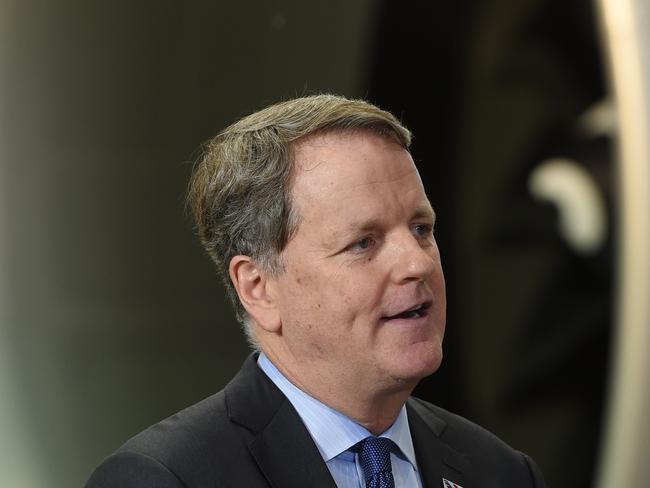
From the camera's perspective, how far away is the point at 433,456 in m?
1.72

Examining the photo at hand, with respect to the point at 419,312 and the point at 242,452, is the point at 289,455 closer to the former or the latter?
the point at 242,452

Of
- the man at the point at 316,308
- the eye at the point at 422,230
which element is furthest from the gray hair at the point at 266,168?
the eye at the point at 422,230

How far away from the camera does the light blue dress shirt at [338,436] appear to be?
1.61 metres

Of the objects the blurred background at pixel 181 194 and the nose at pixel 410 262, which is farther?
the blurred background at pixel 181 194

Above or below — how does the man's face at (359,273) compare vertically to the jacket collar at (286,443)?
above

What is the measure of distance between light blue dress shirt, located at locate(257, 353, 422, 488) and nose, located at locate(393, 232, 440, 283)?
0.68 feet

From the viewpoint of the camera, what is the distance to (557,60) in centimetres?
241

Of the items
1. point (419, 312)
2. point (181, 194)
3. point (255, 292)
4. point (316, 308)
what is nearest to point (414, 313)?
point (419, 312)

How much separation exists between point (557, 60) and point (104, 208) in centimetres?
111

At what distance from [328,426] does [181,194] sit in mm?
1332

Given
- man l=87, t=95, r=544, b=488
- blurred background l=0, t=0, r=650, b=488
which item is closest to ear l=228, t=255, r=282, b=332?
man l=87, t=95, r=544, b=488

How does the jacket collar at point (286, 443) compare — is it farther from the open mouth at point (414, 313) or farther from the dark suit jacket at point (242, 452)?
the open mouth at point (414, 313)

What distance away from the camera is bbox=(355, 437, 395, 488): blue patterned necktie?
1.60 metres

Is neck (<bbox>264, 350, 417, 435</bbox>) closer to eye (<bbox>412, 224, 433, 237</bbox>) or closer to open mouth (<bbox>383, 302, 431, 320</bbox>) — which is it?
open mouth (<bbox>383, 302, 431, 320</bbox>)
